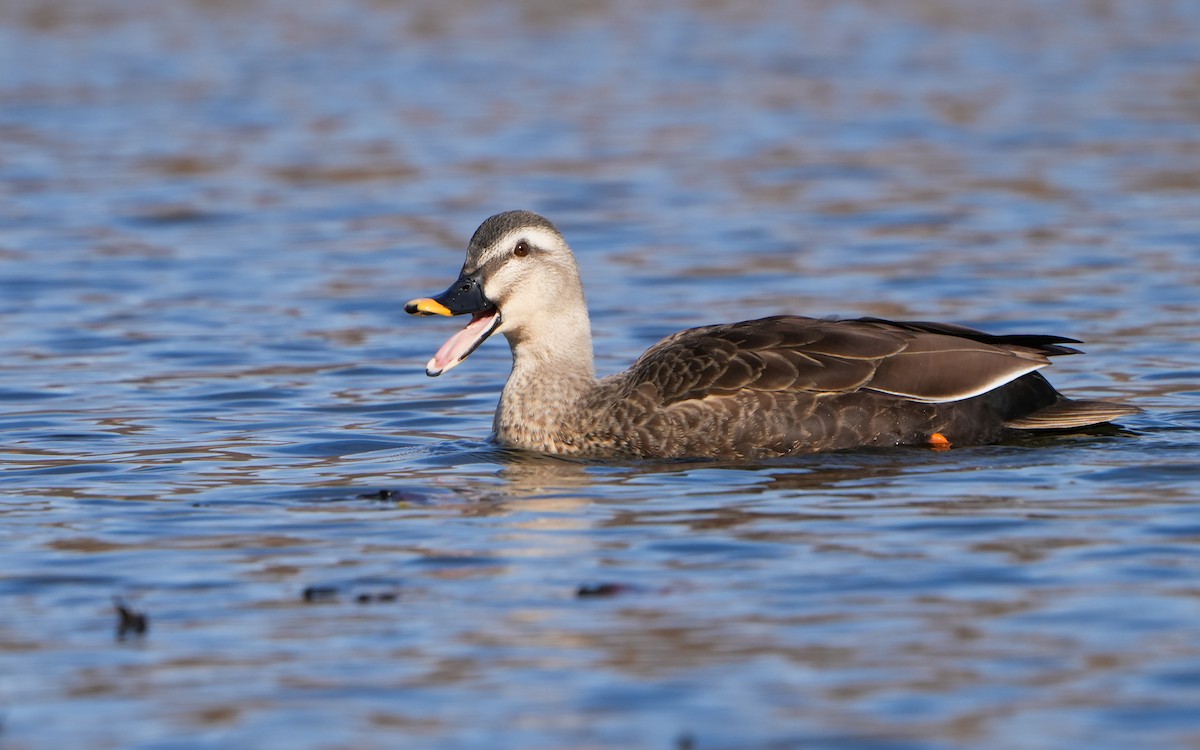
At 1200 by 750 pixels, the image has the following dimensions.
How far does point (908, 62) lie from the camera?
2744 centimetres

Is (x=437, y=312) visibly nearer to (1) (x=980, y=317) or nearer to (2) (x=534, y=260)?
(2) (x=534, y=260)

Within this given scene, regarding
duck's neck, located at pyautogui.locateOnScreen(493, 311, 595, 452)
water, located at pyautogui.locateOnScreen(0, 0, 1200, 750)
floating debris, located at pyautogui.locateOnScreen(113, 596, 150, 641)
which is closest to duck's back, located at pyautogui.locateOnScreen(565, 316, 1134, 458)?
water, located at pyautogui.locateOnScreen(0, 0, 1200, 750)

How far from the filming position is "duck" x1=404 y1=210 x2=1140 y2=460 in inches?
381

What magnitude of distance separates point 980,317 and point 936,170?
21.6 ft

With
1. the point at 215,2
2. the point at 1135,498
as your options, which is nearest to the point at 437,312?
Answer: the point at 1135,498

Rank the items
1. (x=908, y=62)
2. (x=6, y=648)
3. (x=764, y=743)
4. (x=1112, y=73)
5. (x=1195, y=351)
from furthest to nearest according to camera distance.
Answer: (x=908, y=62)
(x=1112, y=73)
(x=1195, y=351)
(x=6, y=648)
(x=764, y=743)

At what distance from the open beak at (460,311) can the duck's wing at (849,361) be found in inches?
35.1

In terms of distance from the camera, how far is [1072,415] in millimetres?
9578

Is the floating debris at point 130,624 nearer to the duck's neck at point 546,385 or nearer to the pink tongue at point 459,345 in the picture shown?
the pink tongue at point 459,345

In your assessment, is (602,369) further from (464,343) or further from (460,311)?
(460,311)

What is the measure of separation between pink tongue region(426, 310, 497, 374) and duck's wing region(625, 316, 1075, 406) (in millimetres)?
893

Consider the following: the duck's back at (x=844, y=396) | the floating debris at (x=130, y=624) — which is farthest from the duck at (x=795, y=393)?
the floating debris at (x=130, y=624)

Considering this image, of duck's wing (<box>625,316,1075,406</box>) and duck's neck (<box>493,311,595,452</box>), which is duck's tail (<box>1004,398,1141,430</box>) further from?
duck's neck (<box>493,311,595,452</box>)

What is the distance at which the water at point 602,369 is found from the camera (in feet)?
20.3
